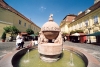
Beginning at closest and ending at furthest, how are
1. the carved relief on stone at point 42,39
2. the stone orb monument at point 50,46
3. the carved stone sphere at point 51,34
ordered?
the stone orb monument at point 50,46 < the carved stone sphere at point 51,34 < the carved relief on stone at point 42,39

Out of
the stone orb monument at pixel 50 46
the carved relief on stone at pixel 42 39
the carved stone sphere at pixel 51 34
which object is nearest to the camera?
the stone orb monument at pixel 50 46

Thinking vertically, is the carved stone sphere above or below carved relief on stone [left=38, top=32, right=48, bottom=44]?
above

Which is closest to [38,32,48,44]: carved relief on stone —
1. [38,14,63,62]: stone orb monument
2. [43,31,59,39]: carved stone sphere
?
[38,14,63,62]: stone orb monument

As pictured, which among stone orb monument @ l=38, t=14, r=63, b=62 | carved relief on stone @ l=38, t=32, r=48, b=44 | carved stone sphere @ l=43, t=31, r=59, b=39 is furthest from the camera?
carved relief on stone @ l=38, t=32, r=48, b=44

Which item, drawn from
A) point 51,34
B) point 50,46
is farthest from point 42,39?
point 50,46

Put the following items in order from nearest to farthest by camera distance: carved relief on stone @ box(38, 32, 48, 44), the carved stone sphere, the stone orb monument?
the stone orb monument < the carved stone sphere < carved relief on stone @ box(38, 32, 48, 44)

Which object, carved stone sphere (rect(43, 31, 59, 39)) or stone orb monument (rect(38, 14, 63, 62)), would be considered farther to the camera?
carved stone sphere (rect(43, 31, 59, 39))

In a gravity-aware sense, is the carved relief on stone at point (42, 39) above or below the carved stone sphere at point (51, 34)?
below

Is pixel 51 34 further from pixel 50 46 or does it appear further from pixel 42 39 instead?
Result: pixel 50 46

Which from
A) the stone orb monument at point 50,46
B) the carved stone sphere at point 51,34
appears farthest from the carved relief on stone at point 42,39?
the carved stone sphere at point 51,34

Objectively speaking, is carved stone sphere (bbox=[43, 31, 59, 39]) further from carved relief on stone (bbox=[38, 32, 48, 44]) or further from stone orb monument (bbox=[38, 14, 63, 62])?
carved relief on stone (bbox=[38, 32, 48, 44])

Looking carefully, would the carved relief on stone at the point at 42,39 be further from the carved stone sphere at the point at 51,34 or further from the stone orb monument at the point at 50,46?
the carved stone sphere at the point at 51,34

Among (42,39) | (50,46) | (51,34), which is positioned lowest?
(50,46)

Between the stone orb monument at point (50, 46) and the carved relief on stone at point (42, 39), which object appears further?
the carved relief on stone at point (42, 39)
